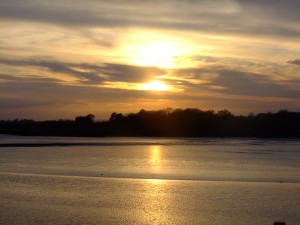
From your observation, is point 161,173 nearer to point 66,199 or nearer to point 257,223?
point 66,199

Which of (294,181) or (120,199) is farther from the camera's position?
(294,181)

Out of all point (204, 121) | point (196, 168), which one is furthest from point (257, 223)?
point (204, 121)

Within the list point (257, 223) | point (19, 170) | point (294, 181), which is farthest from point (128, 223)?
point (19, 170)

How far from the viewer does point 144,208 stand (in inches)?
509

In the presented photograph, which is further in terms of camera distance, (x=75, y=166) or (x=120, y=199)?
(x=75, y=166)

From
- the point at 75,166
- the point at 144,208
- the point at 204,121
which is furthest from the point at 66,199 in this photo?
the point at 204,121

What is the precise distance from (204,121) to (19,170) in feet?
219

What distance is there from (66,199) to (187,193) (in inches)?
136

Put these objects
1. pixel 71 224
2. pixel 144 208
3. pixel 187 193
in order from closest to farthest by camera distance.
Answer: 1. pixel 71 224
2. pixel 144 208
3. pixel 187 193

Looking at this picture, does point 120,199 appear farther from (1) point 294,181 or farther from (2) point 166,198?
(1) point 294,181

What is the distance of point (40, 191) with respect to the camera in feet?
50.4

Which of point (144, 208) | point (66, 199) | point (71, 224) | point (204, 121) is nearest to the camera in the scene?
point (71, 224)

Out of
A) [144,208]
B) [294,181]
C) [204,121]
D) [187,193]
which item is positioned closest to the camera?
[144,208]

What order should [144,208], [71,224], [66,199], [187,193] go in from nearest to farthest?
[71,224], [144,208], [66,199], [187,193]
